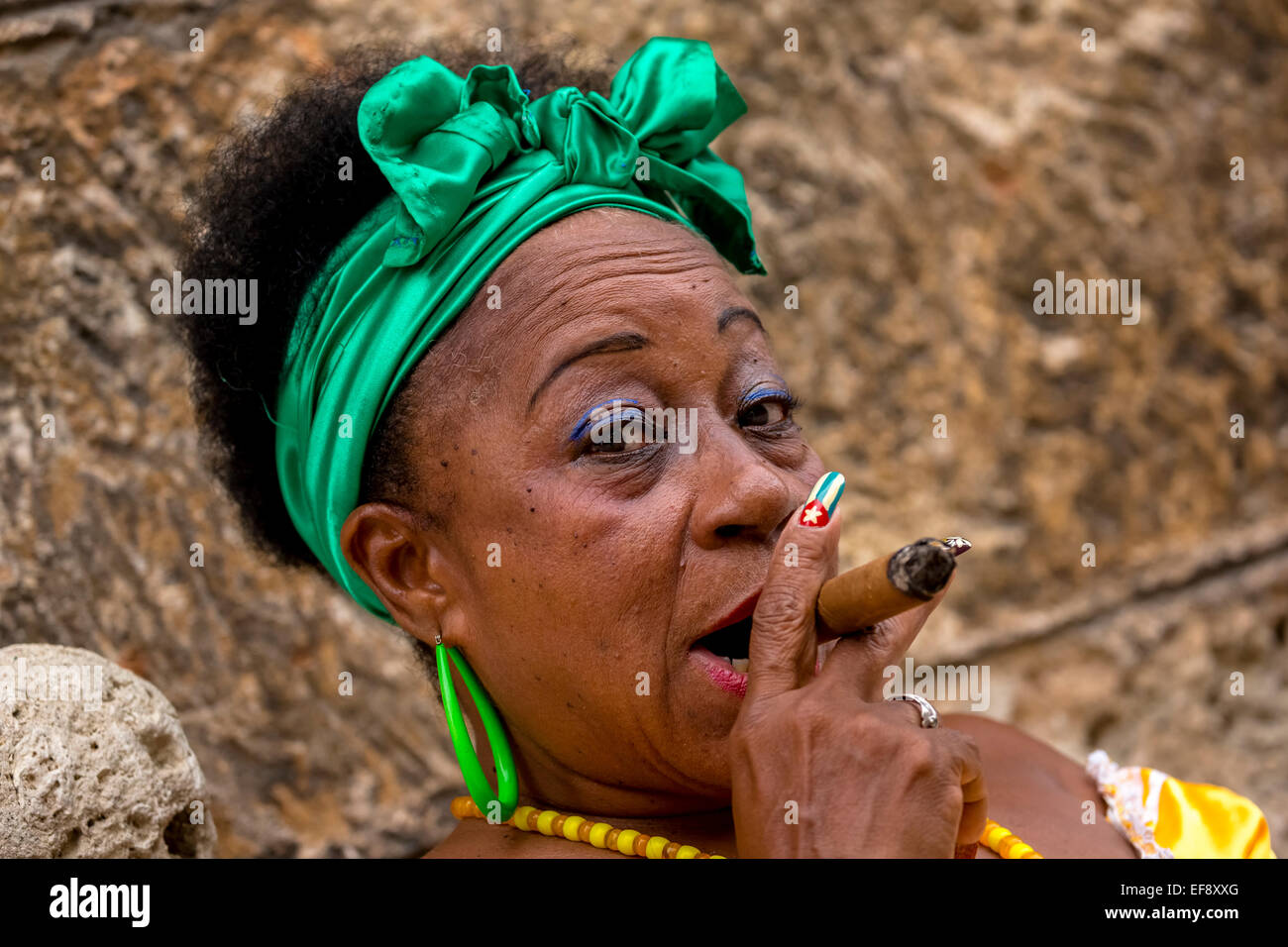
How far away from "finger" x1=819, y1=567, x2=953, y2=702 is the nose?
8.2 inches

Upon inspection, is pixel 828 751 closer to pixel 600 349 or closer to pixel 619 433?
pixel 619 433

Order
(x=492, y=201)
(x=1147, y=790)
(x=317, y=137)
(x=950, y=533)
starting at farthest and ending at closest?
1. (x=950, y=533)
2. (x=1147, y=790)
3. (x=317, y=137)
4. (x=492, y=201)

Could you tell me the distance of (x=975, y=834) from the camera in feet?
6.07

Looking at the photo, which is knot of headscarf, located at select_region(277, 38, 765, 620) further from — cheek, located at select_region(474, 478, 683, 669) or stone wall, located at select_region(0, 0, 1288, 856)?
stone wall, located at select_region(0, 0, 1288, 856)

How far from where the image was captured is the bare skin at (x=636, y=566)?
1.75 meters

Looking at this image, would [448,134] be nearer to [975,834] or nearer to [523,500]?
[523,500]

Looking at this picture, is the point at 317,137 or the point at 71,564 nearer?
the point at 317,137

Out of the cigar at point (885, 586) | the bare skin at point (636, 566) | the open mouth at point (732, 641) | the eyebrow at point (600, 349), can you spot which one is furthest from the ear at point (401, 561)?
the cigar at point (885, 586)

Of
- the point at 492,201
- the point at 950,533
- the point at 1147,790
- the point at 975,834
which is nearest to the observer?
the point at 975,834

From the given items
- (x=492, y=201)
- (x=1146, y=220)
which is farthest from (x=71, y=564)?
(x=1146, y=220)

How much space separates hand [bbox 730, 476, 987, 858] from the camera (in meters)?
1.68

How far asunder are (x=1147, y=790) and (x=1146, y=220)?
190 centimetres

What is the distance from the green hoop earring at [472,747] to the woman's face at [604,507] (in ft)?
0.09

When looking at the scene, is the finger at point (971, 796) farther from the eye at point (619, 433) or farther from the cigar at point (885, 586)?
the eye at point (619, 433)
